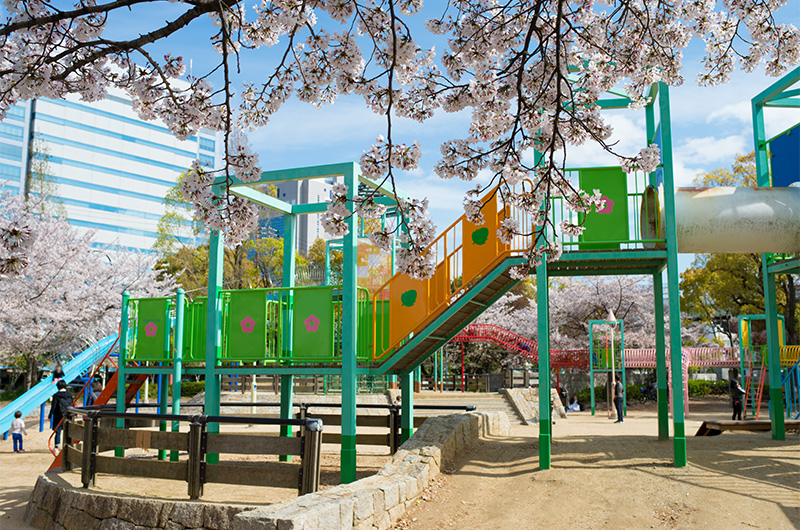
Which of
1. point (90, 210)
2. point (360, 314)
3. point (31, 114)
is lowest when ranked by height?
point (360, 314)

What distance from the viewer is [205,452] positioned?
7066mm

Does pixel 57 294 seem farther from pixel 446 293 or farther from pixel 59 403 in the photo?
pixel 446 293

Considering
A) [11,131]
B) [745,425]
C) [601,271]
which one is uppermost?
[11,131]

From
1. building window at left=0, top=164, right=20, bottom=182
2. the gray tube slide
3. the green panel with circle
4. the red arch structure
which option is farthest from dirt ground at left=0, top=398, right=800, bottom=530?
building window at left=0, top=164, right=20, bottom=182

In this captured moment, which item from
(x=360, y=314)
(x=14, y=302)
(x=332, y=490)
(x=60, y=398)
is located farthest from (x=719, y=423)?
(x=14, y=302)

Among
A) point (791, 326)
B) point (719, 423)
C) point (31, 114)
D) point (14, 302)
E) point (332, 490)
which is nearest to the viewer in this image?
point (332, 490)

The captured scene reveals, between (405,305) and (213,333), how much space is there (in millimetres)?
2887

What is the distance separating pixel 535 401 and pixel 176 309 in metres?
14.2

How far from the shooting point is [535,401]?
2200 cm

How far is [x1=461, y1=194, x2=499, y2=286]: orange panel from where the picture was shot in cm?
936

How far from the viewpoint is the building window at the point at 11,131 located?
229 feet

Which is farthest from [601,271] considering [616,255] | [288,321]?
[288,321]

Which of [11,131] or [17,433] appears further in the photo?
[11,131]

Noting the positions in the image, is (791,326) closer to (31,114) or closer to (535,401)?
(535,401)
